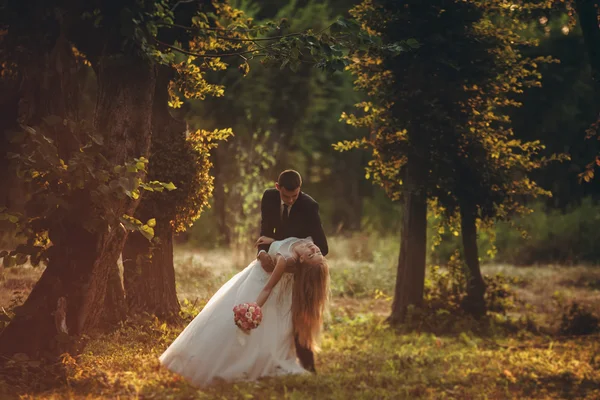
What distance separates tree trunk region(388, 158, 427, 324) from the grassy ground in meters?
0.40

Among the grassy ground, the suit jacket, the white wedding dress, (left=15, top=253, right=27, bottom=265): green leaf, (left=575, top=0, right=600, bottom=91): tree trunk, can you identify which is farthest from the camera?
(left=575, top=0, right=600, bottom=91): tree trunk

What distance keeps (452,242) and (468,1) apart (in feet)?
39.1

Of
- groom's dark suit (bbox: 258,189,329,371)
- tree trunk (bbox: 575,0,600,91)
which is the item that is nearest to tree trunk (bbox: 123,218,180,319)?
groom's dark suit (bbox: 258,189,329,371)

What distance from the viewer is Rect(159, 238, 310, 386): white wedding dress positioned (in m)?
7.52

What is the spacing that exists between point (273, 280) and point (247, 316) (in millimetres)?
483

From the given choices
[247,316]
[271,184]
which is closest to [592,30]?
[247,316]

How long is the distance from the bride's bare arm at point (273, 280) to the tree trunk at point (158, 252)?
7.89ft

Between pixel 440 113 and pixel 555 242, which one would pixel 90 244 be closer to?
pixel 440 113

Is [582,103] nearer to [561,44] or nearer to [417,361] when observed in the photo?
[561,44]

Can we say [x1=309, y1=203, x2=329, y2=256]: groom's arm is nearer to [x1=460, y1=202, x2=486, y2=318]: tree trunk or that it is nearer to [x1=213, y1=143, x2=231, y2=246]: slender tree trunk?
[x1=460, y1=202, x2=486, y2=318]: tree trunk

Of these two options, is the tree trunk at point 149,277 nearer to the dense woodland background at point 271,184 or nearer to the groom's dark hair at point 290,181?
the dense woodland background at point 271,184

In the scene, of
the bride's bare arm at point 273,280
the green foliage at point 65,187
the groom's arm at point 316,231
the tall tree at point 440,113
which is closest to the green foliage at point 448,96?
→ the tall tree at point 440,113

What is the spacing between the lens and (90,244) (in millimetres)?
7371

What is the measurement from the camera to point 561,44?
25547mm
